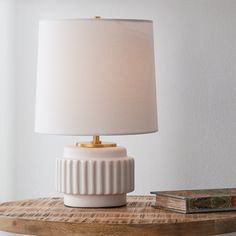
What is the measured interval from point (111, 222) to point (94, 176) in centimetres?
20

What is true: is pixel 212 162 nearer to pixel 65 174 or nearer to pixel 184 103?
pixel 184 103

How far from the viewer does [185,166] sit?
2100 mm

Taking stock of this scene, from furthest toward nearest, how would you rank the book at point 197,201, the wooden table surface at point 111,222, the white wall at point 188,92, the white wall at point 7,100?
the white wall at point 7,100 < the white wall at point 188,92 < the book at point 197,201 < the wooden table surface at point 111,222

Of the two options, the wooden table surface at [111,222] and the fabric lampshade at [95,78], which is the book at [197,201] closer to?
the wooden table surface at [111,222]

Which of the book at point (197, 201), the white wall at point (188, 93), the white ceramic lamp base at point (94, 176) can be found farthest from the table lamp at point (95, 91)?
the white wall at point (188, 93)

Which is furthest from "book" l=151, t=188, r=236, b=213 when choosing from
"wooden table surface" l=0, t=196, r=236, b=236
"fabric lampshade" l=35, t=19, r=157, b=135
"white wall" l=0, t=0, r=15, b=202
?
"white wall" l=0, t=0, r=15, b=202

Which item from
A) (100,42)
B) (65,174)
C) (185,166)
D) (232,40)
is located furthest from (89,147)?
(232,40)

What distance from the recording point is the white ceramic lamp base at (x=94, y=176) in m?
1.75

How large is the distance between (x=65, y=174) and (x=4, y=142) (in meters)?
0.53

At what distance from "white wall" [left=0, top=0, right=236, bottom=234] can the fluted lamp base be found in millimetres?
340

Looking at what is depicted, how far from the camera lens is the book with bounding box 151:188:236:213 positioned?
1.68 metres

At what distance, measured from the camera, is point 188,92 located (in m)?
2.09

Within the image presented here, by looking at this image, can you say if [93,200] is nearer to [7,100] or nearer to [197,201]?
[197,201]

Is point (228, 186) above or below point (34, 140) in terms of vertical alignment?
below
